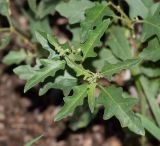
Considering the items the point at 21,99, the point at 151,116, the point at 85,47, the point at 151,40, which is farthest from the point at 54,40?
the point at 21,99

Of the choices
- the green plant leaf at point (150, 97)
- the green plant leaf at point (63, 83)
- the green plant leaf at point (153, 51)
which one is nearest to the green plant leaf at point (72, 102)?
the green plant leaf at point (63, 83)

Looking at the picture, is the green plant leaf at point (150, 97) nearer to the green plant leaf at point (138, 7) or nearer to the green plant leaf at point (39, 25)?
the green plant leaf at point (138, 7)

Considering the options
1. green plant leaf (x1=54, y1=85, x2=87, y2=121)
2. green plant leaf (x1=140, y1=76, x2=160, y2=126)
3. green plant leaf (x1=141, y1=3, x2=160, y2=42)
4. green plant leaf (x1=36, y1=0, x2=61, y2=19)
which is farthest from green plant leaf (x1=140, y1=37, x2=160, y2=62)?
green plant leaf (x1=36, y1=0, x2=61, y2=19)

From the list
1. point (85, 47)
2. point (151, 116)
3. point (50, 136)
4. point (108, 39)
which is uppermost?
point (85, 47)

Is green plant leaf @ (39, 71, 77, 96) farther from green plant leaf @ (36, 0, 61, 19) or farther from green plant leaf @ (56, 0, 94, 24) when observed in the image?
green plant leaf @ (36, 0, 61, 19)

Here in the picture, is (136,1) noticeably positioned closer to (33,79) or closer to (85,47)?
(85,47)

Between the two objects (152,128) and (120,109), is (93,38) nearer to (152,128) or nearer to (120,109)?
(120,109)
